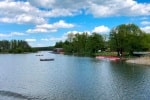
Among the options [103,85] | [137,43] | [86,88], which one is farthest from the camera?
[137,43]

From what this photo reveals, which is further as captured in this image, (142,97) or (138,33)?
(138,33)

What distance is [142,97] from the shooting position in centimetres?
4097

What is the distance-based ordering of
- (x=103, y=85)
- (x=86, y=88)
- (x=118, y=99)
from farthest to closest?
(x=103, y=85) < (x=86, y=88) < (x=118, y=99)

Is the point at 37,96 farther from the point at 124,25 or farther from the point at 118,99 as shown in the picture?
the point at 124,25

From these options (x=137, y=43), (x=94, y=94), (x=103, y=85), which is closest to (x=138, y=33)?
(x=137, y=43)

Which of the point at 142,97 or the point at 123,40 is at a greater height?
the point at 123,40

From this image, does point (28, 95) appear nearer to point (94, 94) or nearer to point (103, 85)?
point (94, 94)

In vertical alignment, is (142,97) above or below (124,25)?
below

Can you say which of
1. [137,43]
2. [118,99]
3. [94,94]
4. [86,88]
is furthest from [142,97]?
[137,43]

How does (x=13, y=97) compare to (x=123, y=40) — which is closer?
(x=13, y=97)

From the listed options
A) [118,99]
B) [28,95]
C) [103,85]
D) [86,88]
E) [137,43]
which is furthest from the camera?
[137,43]

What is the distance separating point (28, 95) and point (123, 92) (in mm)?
14085

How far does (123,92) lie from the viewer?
148 ft

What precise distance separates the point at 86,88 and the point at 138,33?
114438mm
